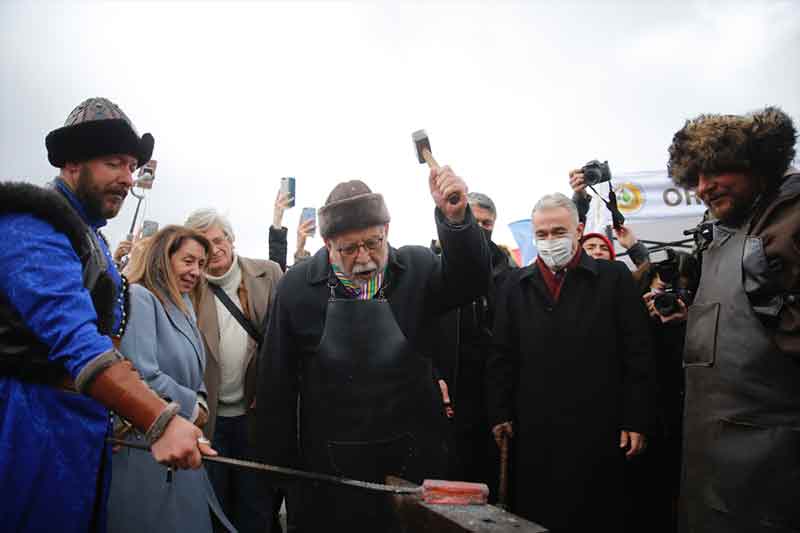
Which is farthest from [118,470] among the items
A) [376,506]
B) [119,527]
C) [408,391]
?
[408,391]

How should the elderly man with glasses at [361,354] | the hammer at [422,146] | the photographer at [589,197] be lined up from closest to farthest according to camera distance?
the hammer at [422,146] < the elderly man with glasses at [361,354] < the photographer at [589,197]

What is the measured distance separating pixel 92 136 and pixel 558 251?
2.72 metres

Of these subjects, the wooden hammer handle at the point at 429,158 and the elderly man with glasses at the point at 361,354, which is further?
the elderly man with glasses at the point at 361,354

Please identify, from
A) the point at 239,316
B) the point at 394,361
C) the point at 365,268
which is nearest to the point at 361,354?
the point at 394,361

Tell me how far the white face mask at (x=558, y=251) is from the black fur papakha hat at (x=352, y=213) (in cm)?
130

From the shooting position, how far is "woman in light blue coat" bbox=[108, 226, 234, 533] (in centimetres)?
236

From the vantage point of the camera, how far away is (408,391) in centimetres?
262

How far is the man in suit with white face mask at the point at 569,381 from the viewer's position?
3045 mm

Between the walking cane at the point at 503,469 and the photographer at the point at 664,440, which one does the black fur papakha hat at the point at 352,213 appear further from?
the photographer at the point at 664,440

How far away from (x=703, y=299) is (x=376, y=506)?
1911mm

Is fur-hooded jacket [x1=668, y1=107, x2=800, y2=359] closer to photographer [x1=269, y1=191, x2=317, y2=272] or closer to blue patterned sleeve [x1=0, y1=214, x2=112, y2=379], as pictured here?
blue patterned sleeve [x1=0, y1=214, x2=112, y2=379]

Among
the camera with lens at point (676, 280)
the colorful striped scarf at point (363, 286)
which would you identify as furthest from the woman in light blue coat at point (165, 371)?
the camera with lens at point (676, 280)

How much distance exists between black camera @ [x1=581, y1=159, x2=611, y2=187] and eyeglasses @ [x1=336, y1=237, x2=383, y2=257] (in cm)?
203

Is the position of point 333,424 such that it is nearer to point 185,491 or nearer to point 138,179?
point 185,491
